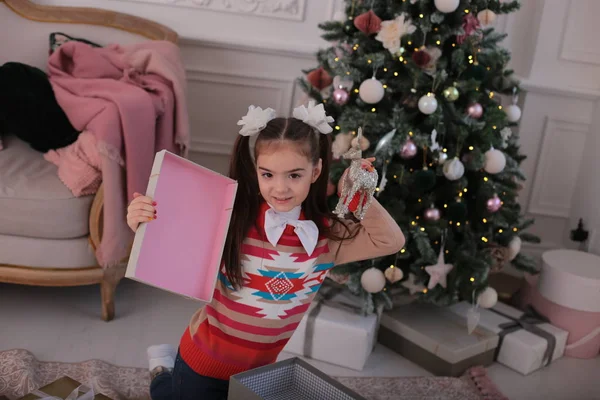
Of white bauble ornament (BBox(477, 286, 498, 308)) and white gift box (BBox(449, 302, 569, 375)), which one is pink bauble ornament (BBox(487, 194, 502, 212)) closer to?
white bauble ornament (BBox(477, 286, 498, 308))

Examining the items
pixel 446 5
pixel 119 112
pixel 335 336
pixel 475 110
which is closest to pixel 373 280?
pixel 335 336

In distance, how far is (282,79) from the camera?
2.83 metres

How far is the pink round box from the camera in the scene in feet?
7.26

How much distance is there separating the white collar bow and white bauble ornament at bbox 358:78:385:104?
0.76 metres

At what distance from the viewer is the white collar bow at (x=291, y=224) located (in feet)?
4.06

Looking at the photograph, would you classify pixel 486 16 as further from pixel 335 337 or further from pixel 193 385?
pixel 193 385

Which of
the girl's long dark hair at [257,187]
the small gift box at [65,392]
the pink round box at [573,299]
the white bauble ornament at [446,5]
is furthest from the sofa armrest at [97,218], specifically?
the pink round box at [573,299]

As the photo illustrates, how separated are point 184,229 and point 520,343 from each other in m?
1.43

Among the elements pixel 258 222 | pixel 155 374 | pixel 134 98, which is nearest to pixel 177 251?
pixel 258 222

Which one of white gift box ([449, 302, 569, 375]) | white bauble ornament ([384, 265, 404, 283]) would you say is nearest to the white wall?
white gift box ([449, 302, 569, 375])

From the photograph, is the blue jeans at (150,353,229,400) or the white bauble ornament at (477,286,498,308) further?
the white bauble ornament at (477,286,498,308)

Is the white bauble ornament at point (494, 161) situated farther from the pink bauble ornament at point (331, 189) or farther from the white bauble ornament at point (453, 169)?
the pink bauble ornament at point (331, 189)

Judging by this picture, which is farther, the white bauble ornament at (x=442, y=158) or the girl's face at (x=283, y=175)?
the white bauble ornament at (x=442, y=158)

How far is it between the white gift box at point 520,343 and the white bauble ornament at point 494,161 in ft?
1.85
